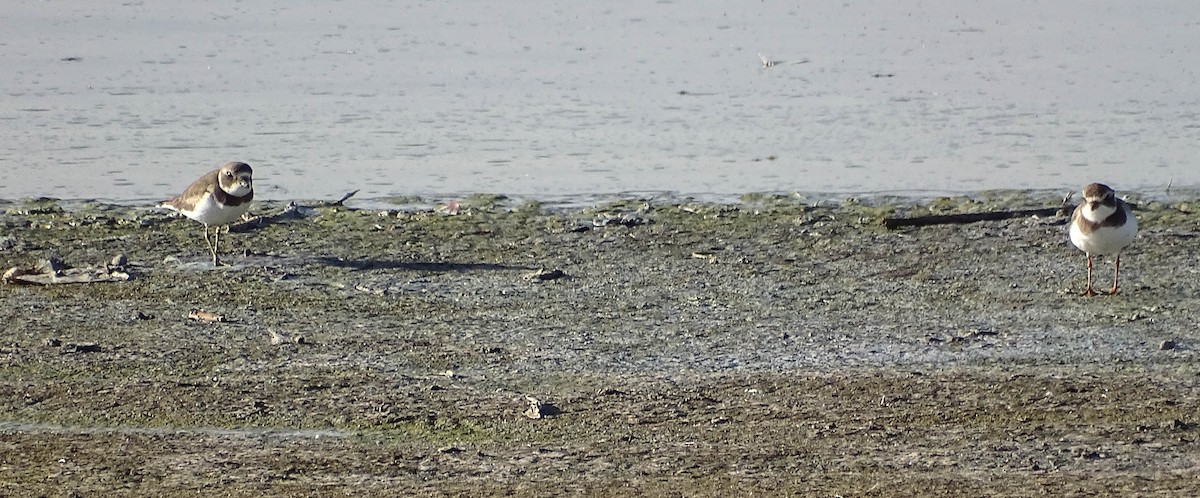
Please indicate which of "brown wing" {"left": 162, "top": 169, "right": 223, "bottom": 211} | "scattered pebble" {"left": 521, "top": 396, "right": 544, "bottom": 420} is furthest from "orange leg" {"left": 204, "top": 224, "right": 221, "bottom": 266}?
"scattered pebble" {"left": 521, "top": 396, "right": 544, "bottom": 420}

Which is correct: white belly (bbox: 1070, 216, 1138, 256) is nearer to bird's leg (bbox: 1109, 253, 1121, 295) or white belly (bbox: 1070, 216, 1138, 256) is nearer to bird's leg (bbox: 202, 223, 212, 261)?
bird's leg (bbox: 1109, 253, 1121, 295)

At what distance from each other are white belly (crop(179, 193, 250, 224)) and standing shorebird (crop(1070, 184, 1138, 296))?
447cm

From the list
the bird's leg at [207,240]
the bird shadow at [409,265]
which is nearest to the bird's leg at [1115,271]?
the bird shadow at [409,265]

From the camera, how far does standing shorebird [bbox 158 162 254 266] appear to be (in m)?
9.59

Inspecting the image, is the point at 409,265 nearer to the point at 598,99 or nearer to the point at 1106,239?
the point at 1106,239

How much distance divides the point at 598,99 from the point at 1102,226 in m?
7.70

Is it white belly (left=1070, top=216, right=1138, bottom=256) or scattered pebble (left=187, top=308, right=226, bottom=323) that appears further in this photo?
white belly (left=1070, top=216, right=1138, bottom=256)

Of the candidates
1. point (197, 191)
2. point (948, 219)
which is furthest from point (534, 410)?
point (948, 219)

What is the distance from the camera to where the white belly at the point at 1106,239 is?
846 centimetres

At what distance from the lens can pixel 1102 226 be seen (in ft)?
27.7

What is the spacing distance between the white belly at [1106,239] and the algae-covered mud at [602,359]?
0.24m

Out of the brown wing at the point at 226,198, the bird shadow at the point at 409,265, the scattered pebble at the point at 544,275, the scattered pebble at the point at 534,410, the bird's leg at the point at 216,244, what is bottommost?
the bird shadow at the point at 409,265

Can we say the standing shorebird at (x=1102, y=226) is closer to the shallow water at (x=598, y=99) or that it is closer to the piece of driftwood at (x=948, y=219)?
the piece of driftwood at (x=948, y=219)

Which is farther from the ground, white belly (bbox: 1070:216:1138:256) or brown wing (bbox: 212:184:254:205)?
brown wing (bbox: 212:184:254:205)
